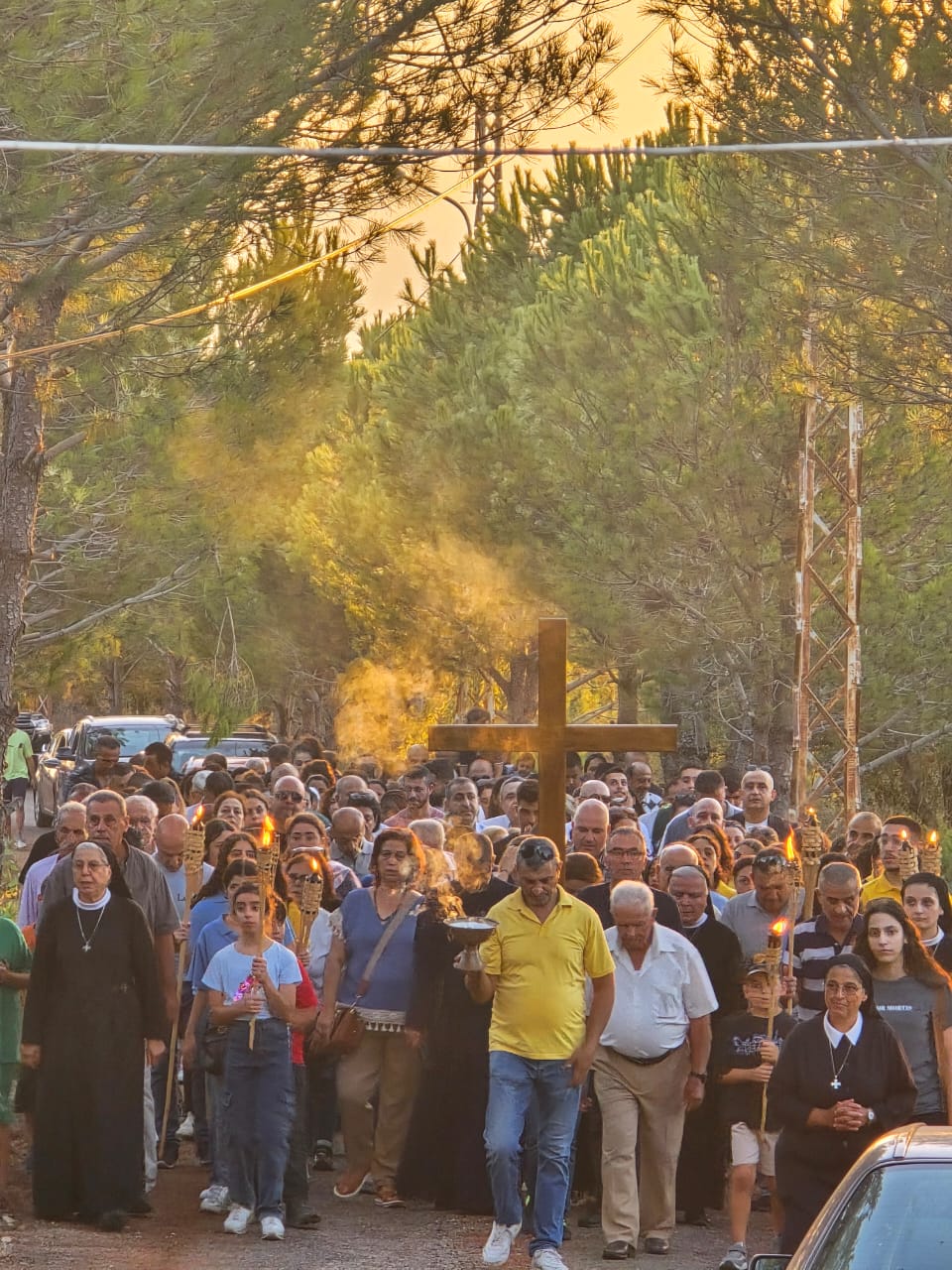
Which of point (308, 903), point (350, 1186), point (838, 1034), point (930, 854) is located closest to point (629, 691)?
point (930, 854)

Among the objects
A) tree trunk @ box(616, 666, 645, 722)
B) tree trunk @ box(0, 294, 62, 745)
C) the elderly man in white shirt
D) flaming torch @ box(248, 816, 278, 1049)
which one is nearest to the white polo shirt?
the elderly man in white shirt

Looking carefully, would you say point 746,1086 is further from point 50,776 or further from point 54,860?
point 50,776

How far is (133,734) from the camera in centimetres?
2995

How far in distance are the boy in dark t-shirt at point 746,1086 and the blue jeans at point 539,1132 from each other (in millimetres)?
724

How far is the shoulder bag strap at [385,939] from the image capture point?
33.7ft

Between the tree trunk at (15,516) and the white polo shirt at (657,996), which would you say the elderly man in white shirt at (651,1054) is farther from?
the tree trunk at (15,516)

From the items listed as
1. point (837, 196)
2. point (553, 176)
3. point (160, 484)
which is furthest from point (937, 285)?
point (553, 176)

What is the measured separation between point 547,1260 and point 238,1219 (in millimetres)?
1445

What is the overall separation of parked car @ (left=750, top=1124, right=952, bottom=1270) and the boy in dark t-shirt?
359 cm

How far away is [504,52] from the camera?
14.5 metres

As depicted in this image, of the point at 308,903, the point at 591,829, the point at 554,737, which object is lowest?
the point at 308,903

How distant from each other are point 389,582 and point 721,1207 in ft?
103

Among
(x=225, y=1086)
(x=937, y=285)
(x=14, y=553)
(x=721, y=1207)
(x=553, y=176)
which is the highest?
(x=553, y=176)

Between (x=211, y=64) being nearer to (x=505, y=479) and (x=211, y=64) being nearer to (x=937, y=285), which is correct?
(x=937, y=285)
